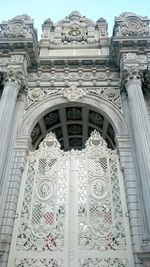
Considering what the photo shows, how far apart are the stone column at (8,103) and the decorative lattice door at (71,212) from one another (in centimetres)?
119

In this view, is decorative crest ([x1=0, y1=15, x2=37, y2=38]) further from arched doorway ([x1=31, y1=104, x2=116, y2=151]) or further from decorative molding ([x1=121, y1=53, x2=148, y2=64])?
decorative molding ([x1=121, y1=53, x2=148, y2=64])

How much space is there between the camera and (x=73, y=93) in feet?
33.5

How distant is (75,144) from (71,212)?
537cm

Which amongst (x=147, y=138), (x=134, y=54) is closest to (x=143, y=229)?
(x=147, y=138)

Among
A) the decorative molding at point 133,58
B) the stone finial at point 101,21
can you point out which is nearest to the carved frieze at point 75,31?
the stone finial at point 101,21

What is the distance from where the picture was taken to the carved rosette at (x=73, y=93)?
10094mm

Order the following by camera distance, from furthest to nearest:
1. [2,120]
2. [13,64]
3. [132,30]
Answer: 1. [132,30]
2. [13,64]
3. [2,120]

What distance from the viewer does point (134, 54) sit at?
33.0ft

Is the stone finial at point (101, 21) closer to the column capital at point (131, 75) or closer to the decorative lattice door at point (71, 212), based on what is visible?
the column capital at point (131, 75)

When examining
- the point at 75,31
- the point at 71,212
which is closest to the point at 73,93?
the point at 75,31

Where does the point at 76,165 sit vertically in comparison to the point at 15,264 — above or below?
above

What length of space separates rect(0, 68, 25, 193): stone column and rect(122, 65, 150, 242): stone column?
386 cm

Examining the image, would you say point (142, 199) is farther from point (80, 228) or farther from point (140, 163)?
point (80, 228)

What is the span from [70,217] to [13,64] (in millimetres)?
5960
